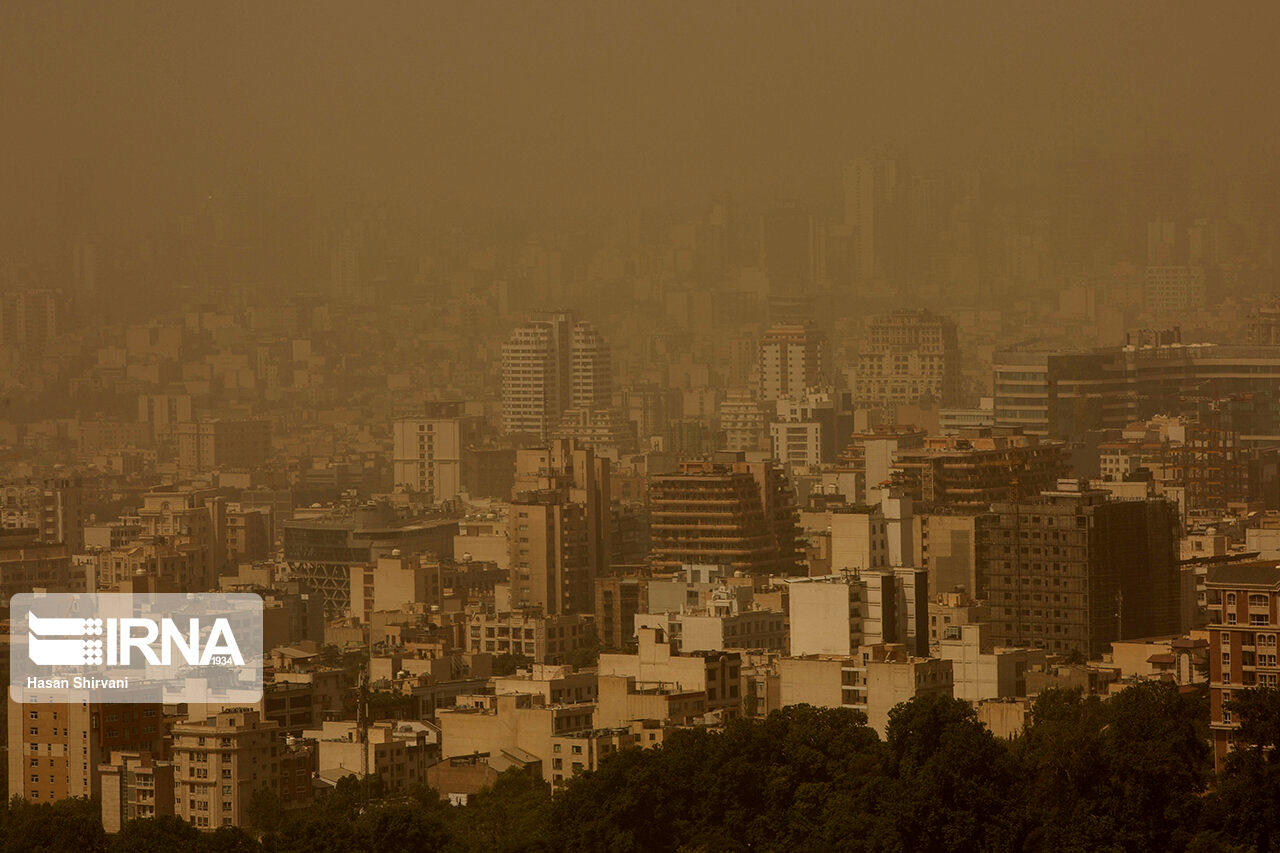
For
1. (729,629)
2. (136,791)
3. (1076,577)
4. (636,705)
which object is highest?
(1076,577)

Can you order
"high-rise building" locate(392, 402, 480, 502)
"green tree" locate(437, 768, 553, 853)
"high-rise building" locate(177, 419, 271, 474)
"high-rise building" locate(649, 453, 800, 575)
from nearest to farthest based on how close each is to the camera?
"green tree" locate(437, 768, 553, 853) → "high-rise building" locate(649, 453, 800, 575) → "high-rise building" locate(392, 402, 480, 502) → "high-rise building" locate(177, 419, 271, 474)

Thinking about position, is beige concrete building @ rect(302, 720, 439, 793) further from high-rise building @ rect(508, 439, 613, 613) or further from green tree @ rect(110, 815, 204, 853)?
high-rise building @ rect(508, 439, 613, 613)

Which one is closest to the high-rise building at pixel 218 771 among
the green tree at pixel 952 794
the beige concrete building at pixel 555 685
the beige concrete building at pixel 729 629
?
the beige concrete building at pixel 555 685

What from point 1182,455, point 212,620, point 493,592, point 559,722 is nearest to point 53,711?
point 559,722

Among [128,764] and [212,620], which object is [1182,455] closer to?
[212,620]

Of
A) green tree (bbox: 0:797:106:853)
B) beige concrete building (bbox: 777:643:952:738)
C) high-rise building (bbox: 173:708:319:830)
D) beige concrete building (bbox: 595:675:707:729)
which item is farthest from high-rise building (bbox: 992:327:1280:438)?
green tree (bbox: 0:797:106:853)

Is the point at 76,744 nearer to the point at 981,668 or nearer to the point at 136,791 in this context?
the point at 136,791

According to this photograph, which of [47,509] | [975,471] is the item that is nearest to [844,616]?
[975,471]
